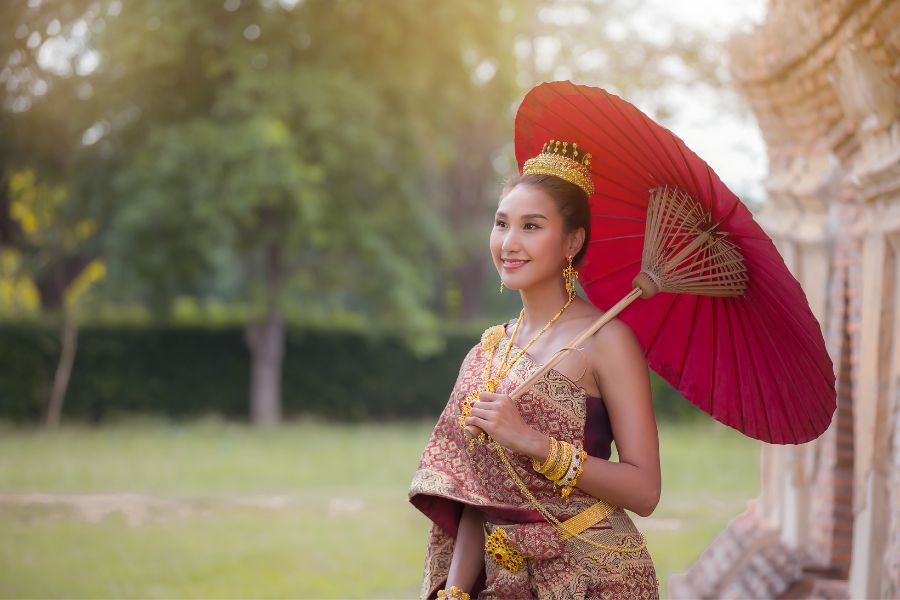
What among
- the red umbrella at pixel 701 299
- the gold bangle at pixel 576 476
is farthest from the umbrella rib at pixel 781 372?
the gold bangle at pixel 576 476

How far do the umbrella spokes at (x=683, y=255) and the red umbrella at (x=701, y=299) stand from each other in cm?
2

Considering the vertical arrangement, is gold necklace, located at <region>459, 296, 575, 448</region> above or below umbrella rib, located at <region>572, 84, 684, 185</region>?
below

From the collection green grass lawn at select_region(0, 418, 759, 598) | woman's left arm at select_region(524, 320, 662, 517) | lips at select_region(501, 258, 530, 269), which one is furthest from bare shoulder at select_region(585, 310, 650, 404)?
green grass lawn at select_region(0, 418, 759, 598)

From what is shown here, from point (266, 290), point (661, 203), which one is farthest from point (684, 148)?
point (266, 290)

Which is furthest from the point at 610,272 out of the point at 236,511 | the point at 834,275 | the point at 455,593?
the point at 236,511

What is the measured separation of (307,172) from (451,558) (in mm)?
13495

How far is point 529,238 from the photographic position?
2.71 meters

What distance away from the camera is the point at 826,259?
195 inches

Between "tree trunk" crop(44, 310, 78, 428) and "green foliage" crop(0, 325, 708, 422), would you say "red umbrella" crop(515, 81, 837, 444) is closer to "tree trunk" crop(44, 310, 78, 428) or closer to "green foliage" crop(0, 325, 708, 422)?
"tree trunk" crop(44, 310, 78, 428)

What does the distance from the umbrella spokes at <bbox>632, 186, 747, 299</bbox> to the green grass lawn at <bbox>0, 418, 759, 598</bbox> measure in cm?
511

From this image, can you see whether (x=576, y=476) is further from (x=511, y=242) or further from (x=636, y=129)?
(x=636, y=129)

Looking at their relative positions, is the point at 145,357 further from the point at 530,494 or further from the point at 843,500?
the point at 530,494

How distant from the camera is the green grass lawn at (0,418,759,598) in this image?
7719mm

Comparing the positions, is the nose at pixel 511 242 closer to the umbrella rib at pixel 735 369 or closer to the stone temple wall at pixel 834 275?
the umbrella rib at pixel 735 369
